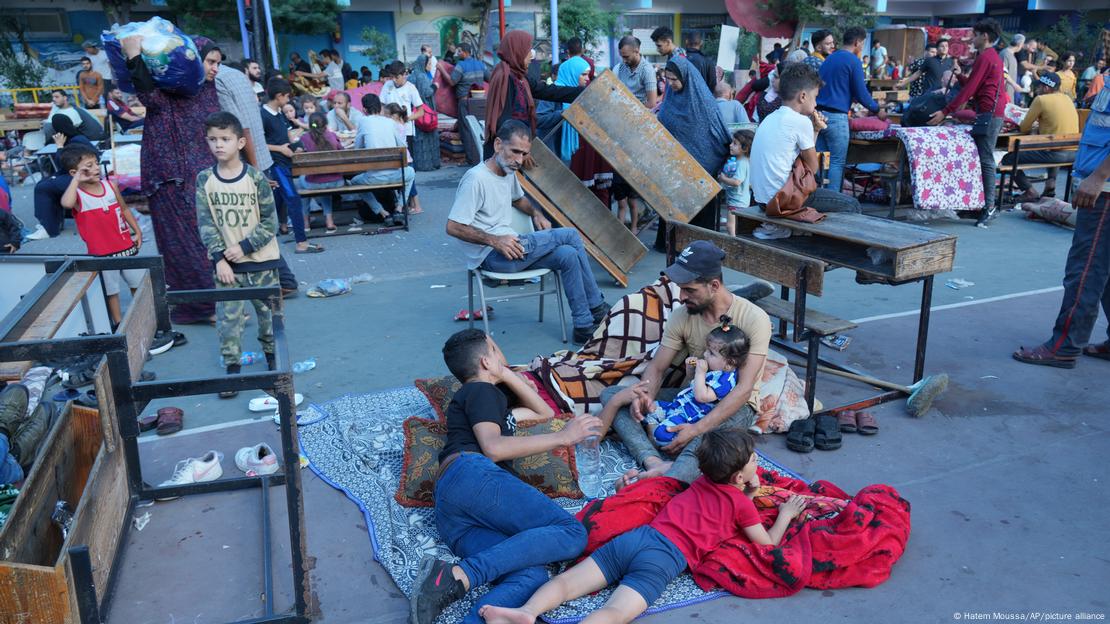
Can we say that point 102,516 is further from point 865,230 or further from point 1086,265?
point 1086,265

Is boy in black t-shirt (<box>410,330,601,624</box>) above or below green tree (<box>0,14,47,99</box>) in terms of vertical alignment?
below

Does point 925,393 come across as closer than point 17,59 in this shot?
Yes

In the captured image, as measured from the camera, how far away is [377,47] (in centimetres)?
2447

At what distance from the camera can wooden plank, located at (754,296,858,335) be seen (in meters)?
4.43

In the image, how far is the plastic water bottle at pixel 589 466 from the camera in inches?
153

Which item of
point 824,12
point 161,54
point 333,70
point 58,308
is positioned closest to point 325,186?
point 161,54

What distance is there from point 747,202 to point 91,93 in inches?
538

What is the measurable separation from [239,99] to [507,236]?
270 centimetres

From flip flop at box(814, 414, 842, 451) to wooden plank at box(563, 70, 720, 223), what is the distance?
2.83 meters

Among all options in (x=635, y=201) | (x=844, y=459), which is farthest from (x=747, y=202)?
(x=844, y=459)

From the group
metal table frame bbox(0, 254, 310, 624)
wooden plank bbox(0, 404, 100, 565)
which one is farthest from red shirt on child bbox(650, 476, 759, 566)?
wooden plank bbox(0, 404, 100, 565)

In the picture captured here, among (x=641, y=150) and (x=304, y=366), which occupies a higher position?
(x=641, y=150)

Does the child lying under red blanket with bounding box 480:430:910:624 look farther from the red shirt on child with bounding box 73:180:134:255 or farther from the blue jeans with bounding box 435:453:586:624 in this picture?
the red shirt on child with bounding box 73:180:134:255

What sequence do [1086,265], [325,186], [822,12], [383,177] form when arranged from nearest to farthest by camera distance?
[1086,265] → [325,186] → [383,177] → [822,12]
